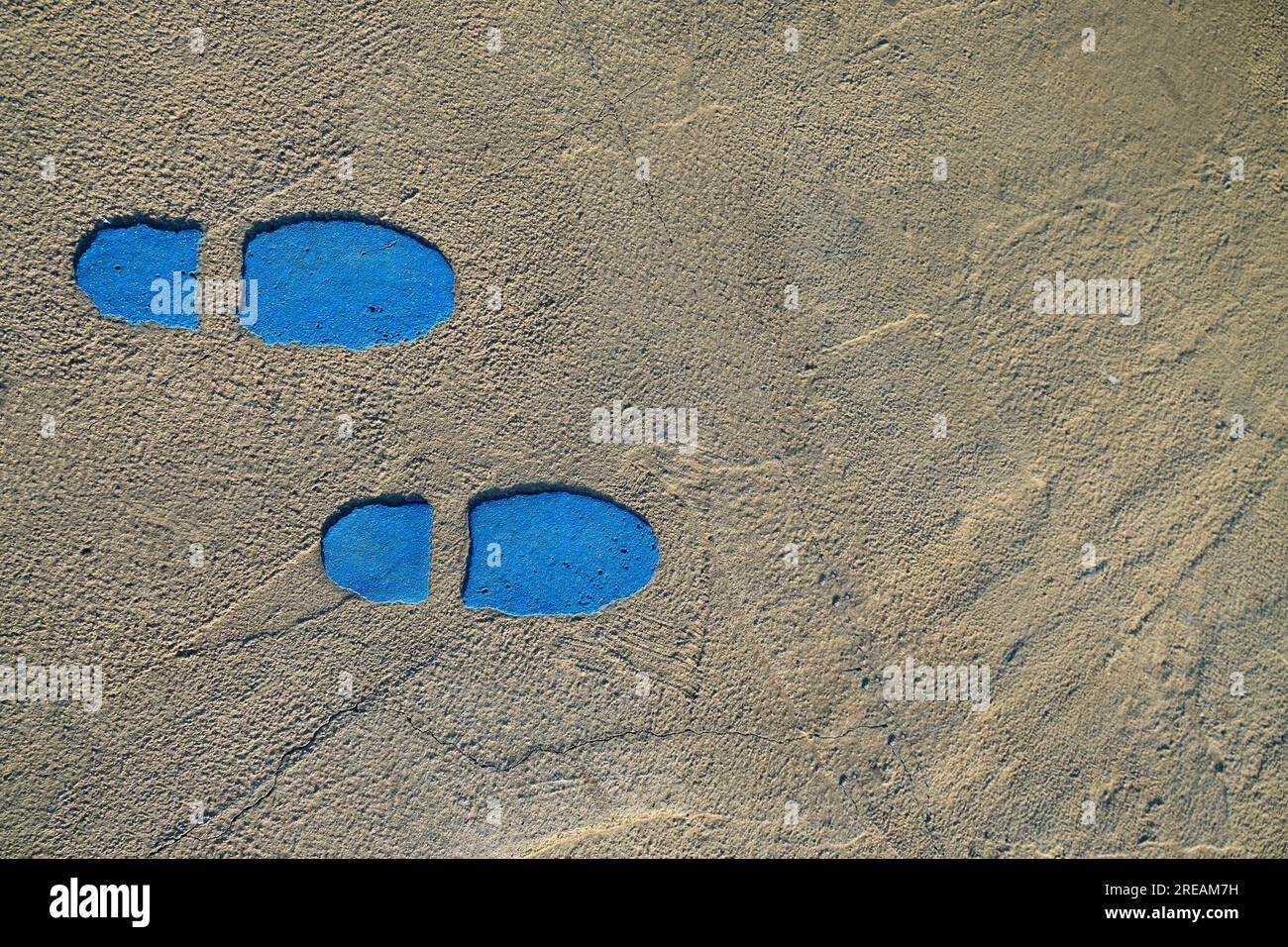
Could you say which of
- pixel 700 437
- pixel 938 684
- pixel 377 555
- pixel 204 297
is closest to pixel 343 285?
pixel 204 297

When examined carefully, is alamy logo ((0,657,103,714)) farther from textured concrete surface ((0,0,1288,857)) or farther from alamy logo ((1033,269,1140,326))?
alamy logo ((1033,269,1140,326))

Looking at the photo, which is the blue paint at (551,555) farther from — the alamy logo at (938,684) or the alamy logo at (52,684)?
the alamy logo at (52,684)

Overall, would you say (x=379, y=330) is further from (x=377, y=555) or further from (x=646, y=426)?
(x=646, y=426)

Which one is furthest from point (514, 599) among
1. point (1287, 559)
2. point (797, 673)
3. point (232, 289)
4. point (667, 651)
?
point (1287, 559)
